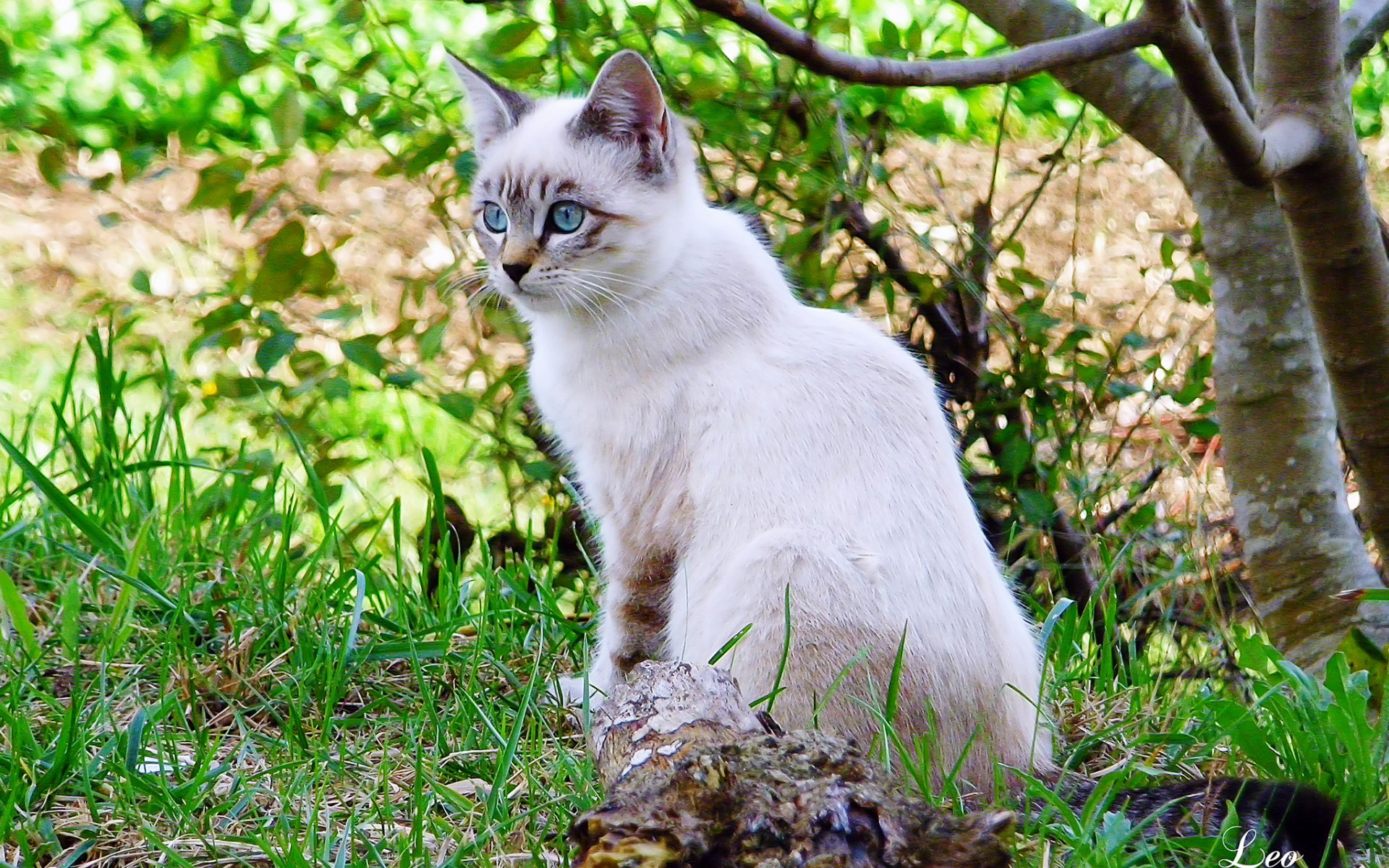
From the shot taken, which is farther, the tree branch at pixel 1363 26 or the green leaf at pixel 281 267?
the green leaf at pixel 281 267

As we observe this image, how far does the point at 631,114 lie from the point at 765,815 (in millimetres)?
1681

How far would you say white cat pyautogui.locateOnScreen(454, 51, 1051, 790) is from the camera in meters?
2.25

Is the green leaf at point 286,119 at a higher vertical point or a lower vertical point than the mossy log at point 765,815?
higher

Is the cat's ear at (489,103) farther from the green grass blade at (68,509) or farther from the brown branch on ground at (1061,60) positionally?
the green grass blade at (68,509)

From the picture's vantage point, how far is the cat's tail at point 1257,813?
1846mm

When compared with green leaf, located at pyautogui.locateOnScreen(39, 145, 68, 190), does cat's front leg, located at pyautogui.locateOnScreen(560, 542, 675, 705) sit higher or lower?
lower

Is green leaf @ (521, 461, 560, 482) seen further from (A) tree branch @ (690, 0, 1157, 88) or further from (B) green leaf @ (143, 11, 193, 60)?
(A) tree branch @ (690, 0, 1157, 88)

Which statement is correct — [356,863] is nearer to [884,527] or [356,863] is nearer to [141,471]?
[884,527]

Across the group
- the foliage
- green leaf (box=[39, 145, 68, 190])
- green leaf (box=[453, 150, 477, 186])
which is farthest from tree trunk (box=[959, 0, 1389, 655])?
green leaf (box=[39, 145, 68, 190])

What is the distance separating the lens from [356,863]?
1.80 meters

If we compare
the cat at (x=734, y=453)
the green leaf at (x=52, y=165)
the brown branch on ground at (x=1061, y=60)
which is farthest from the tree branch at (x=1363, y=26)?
the green leaf at (x=52, y=165)

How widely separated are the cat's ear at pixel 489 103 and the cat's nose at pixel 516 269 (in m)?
0.40

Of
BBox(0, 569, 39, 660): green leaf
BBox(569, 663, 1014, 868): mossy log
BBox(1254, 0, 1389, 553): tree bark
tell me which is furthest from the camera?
Answer: BBox(1254, 0, 1389, 553): tree bark

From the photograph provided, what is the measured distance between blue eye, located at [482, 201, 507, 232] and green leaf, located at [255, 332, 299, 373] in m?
0.70
